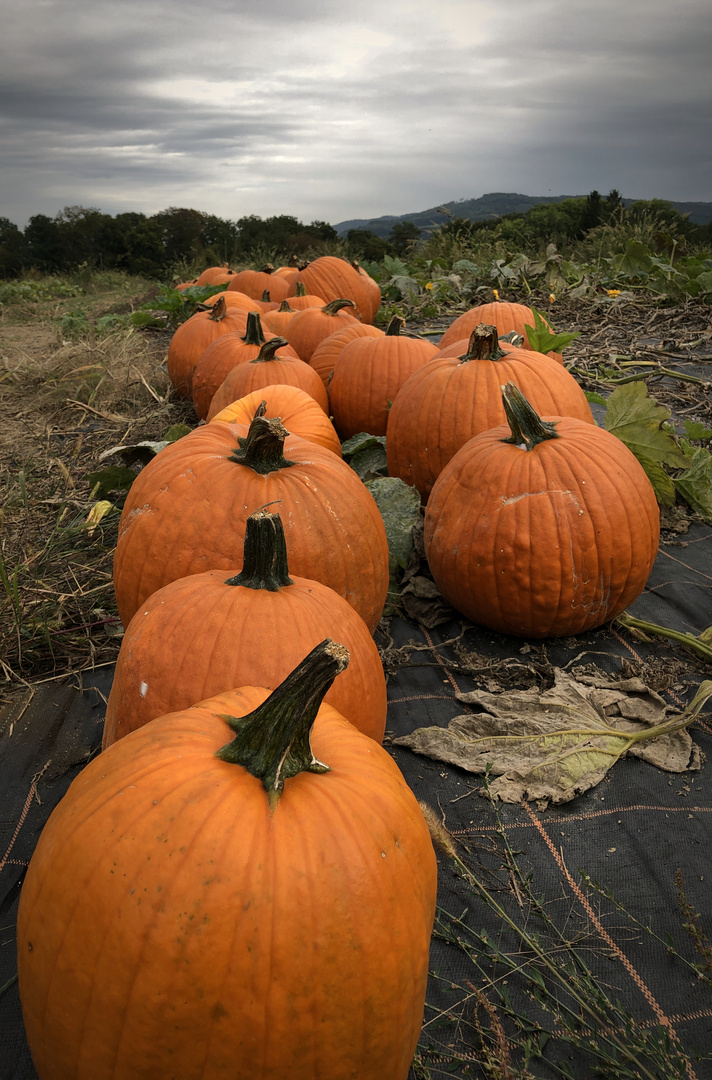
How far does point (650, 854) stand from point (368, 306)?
7760mm

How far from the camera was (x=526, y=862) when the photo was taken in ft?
6.20

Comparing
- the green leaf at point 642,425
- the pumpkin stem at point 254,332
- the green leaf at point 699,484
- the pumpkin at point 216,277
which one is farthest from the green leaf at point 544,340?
the pumpkin at point 216,277

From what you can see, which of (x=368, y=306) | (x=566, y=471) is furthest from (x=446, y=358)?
(x=368, y=306)

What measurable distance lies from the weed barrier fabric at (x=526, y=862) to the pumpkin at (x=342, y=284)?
21.8 ft

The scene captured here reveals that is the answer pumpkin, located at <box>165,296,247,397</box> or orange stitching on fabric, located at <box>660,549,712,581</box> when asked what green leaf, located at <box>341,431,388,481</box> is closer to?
orange stitching on fabric, located at <box>660,549,712,581</box>

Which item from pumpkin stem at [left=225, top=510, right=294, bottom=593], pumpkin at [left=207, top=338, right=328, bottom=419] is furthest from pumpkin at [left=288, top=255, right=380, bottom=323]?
pumpkin stem at [left=225, top=510, right=294, bottom=593]

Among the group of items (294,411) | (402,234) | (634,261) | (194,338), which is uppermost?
(402,234)

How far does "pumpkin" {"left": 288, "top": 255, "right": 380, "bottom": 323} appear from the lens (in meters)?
8.62

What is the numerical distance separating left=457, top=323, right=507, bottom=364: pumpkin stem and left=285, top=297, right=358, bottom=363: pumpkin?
2.61 meters

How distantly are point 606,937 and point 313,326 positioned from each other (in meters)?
5.41

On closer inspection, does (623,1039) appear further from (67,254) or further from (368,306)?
(67,254)

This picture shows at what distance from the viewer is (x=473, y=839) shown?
1972 millimetres

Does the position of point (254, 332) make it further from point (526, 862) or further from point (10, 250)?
point (10, 250)

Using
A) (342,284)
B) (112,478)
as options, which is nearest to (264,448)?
(112,478)
